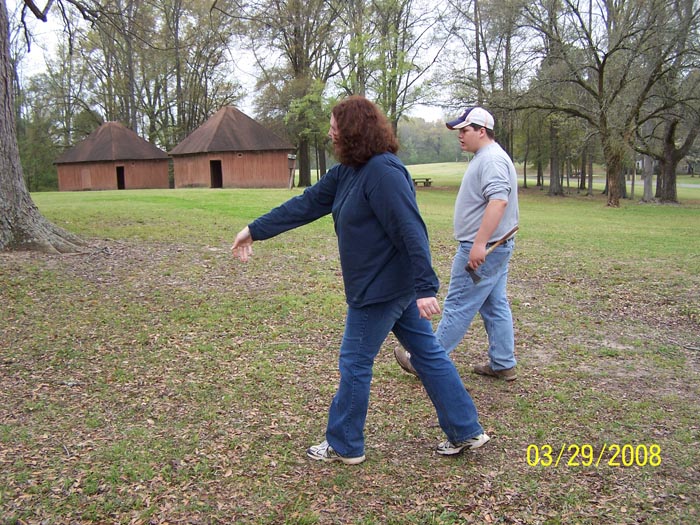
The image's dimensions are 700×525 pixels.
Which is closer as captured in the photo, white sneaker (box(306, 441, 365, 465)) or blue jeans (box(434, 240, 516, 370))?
white sneaker (box(306, 441, 365, 465))

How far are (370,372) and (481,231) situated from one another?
1268mm

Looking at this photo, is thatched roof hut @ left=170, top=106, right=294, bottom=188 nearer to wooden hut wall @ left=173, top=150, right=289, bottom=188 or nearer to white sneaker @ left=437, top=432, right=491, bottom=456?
wooden hut wall @ left=173, top=150, right=289, bottom=188

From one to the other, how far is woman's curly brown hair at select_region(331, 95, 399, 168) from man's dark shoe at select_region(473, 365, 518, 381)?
7.49 feet

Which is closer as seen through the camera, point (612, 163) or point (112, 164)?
point (612, 163)

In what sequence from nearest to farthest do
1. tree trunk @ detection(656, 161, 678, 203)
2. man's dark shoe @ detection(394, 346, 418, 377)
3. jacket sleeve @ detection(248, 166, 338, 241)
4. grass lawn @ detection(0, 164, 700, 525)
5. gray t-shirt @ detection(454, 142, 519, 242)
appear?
1. grass lawn @ detection(0, 164, 700, 525)
2. jacket sleeve @ detection(248, 166, 338, 241)
3. gray t-shirt @ detection(454, 142, 519, 242)
4. man's dark shoe @ detection(394, 346, 418, 377)
5. tree trunk @ detection(656, 161, 678, 203)

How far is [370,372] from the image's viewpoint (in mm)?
3367

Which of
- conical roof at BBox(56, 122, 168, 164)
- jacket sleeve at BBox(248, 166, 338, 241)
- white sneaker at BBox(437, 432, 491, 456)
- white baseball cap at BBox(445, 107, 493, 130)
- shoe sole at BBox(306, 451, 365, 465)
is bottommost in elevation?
shoe sole at BBox(306, 451, 365, 465)

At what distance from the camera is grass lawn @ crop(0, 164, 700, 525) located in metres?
3.04

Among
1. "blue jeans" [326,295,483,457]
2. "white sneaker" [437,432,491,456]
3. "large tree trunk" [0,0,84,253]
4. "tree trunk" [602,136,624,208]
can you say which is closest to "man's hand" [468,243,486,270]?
"blue jeans" [326,295,483,457]

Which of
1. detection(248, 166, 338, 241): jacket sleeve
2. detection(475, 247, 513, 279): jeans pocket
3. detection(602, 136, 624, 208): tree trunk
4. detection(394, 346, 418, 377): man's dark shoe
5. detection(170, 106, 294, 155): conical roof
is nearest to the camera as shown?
detection(248, 166, 338, 241): jacket sleeve

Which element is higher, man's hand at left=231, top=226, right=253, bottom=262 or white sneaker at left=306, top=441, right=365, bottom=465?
man's hand at left=231, top=226, right=253, bottom=262

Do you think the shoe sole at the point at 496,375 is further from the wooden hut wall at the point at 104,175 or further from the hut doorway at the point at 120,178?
the hut doorway at the point at 120,178

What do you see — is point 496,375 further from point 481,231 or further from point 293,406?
point 293,406

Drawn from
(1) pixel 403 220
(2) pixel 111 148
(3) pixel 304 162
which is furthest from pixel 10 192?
(3) pixel 304 162
